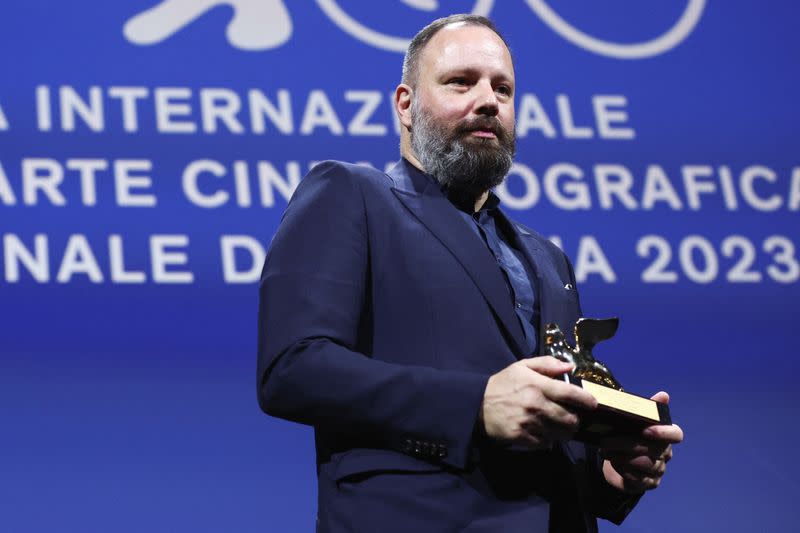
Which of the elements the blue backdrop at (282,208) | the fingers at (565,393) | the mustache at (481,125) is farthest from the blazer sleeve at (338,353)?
the blue backdrop at (282,208)

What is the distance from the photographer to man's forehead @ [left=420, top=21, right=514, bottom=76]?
1.79 metres

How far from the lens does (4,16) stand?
9.29ft

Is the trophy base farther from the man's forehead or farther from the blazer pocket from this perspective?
the man's forehead

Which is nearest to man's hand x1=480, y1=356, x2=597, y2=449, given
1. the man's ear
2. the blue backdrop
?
the man's ear

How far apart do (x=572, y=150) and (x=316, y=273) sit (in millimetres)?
1643

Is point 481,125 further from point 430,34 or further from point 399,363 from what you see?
point 399,363

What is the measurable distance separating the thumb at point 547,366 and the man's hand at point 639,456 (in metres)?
0.20

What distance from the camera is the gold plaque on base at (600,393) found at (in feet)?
4.63

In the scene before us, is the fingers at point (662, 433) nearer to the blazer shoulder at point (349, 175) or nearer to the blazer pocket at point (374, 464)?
the blazer pocket at point (374, 464)

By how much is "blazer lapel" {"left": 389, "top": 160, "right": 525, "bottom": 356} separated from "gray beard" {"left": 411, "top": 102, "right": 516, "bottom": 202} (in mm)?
58

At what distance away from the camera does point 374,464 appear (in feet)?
4.84

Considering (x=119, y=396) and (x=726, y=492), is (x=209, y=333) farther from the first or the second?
(x=726, y=492)

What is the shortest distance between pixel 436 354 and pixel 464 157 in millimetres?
366

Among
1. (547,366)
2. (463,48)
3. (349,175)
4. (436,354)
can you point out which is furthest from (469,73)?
(547,366)
